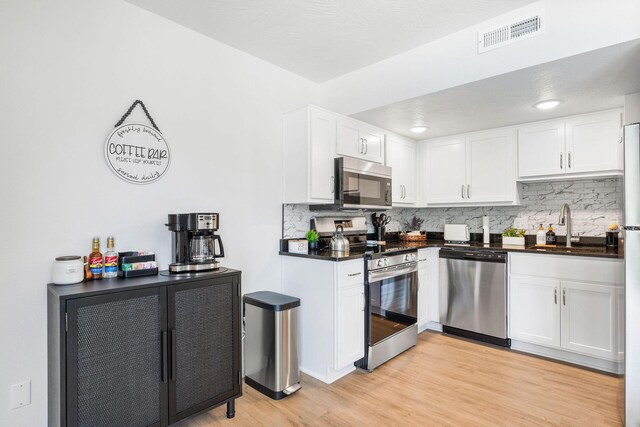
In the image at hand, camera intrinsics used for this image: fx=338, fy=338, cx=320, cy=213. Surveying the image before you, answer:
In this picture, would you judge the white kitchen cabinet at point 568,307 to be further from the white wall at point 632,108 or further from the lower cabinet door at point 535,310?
the white wall at point 632,108

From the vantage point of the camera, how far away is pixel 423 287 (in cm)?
359

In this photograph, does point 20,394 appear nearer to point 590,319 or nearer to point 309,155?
point 309,155

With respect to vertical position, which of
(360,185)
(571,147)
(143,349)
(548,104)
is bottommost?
(143,349)

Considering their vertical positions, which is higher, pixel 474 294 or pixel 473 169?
pixel 473 169

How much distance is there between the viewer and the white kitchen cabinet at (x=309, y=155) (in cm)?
286

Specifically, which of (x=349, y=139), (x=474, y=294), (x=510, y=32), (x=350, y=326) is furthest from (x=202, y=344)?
(x=510, y=32)

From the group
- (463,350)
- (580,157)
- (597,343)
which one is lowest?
(463,350)

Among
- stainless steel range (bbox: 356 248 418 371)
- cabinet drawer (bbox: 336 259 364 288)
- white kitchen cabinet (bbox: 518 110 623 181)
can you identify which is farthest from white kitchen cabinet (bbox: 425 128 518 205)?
cabinet drawer (bbox: 336 259 364 288)

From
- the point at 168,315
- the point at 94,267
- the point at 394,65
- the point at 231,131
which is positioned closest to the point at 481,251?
the point at 394,65

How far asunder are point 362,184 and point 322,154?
522mm

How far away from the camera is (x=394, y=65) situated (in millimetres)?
2875

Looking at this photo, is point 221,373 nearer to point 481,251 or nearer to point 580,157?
point 481,251

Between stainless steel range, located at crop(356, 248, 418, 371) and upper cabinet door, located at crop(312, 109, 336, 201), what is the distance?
26.9 inches

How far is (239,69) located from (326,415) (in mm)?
2635
